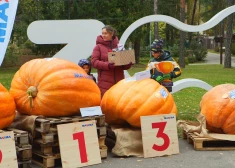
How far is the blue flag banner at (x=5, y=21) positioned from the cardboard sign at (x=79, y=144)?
3.10 meters

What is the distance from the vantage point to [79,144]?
5055 millimetres

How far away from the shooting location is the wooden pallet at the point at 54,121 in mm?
4852

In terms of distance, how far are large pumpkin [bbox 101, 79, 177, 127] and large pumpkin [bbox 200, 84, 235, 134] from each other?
0.61 m

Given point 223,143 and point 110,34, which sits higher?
point 110,34

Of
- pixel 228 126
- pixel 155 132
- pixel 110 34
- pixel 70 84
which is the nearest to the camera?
pixel 70 84

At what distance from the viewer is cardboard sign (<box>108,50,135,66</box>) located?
6.16 meters

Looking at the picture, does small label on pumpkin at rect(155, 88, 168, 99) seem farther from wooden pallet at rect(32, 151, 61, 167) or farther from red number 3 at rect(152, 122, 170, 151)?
wooden pallet at rect(32, 151, 61, 167)

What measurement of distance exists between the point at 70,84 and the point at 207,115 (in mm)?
2117

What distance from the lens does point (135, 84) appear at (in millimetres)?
5816

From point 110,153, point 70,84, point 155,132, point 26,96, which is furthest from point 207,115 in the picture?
point 26,96

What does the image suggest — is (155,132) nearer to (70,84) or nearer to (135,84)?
(135,84)

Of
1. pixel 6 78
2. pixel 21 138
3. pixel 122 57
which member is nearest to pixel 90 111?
pixel 21 138

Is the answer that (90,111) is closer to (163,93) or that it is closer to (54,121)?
(54,121)

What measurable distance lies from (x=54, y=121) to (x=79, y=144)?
0.40 meters
